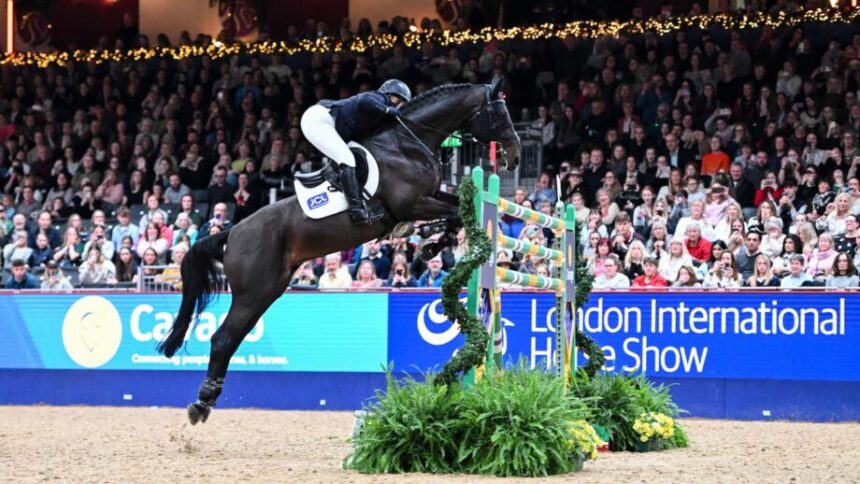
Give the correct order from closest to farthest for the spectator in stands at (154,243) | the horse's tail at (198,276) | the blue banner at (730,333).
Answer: the horse's tail at (198,276), the blue banner at (730,333), the spectator in stands at (154,243)

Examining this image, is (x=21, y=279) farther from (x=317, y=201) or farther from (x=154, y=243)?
(x=317, y=201)

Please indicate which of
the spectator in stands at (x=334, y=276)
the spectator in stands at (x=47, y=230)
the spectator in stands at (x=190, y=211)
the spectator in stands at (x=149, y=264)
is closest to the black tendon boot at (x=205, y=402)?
the spectator in stands at (x=334, y=276)

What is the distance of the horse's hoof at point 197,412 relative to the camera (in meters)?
10.0

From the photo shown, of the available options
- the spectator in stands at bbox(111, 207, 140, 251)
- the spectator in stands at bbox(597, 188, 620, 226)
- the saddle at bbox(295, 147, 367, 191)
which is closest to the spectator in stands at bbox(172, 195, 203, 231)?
the spectator in stands at bbox(111, 207, 140, 251)

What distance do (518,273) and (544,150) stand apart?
985 cm

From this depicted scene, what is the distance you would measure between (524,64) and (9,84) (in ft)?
34.3

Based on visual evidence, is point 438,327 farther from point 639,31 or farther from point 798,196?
point 639,31

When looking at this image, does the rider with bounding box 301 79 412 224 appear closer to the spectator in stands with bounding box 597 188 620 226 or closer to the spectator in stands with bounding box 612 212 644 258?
the spectator in stands with bounding box 612 212 644 258

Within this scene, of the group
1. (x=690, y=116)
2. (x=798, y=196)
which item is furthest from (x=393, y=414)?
(x=690, y=116)

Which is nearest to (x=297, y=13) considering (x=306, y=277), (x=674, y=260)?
(x=306, y=277)

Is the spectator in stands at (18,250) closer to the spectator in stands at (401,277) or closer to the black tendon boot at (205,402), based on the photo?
the spectator in stands at (401,277)

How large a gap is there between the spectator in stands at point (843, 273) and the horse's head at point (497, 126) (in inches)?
192

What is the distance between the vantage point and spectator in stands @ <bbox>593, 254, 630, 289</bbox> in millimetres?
13816

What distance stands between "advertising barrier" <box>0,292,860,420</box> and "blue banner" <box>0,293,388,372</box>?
0.5 inches
